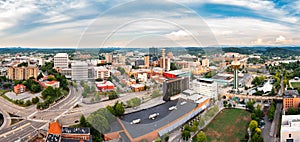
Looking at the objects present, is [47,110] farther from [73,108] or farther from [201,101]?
[201,101]

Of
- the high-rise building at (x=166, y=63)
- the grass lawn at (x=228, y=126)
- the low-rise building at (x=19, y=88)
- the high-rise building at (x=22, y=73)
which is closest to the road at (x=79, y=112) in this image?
the high-rise building at (x=166, y=63)

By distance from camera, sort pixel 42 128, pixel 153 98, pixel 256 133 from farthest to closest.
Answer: pixel 153 98 → pixel 42 128 → pixel 256 133

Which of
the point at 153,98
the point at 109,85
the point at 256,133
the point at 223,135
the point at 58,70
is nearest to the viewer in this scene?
the point at 256,133

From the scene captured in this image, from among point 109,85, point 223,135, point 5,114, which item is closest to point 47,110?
point 5,114

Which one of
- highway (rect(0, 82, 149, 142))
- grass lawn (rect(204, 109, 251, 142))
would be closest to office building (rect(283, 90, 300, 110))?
grass lawn (rect(204, 109, 251, 142))

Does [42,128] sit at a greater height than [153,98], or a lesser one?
lesser

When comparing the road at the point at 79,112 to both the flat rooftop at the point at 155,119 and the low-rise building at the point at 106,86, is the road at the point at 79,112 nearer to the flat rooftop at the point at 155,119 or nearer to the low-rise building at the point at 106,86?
the low-rise building at the point at 106,86

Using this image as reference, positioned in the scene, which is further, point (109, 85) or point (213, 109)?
point (109, 85)

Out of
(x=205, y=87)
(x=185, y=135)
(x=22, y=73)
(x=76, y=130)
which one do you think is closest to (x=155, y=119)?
(x=185, y=135)
